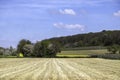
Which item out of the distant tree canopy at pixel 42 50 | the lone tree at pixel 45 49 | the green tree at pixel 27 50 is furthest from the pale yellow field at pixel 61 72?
the green tree at pixel 27 50

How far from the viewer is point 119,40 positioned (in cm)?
19525

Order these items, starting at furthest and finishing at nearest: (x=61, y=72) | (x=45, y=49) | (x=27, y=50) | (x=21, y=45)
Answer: (x=21, y=45), (x=27, y=50), (x=45, y=49), (x=61, y=72)

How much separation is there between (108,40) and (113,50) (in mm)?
55422

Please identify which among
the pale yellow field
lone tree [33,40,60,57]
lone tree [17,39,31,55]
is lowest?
the pale yellow field

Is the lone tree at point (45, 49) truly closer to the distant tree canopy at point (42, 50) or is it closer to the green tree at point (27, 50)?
the distant tree canopy at point (42, 50)

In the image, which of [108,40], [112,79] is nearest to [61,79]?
[112,79]

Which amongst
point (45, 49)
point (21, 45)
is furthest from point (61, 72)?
point (21, 45)

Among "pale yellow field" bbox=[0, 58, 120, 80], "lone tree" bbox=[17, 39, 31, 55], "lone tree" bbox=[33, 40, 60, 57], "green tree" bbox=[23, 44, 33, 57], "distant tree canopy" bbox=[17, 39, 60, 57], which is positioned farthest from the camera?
"lone tree" bbox=[17, 39, 31, 55]

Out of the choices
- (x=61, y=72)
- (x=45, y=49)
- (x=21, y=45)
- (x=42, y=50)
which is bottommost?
(x=61, y=72)

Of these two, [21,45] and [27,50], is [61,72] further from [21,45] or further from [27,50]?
[21,45]

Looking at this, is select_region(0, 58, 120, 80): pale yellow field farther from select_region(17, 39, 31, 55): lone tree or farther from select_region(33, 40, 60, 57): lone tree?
select_region(17, 39, 31, 55): lone tree

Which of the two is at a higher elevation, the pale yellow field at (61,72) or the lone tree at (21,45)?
the lone tree at (21,45)

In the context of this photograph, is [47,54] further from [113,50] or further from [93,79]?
[93,79]

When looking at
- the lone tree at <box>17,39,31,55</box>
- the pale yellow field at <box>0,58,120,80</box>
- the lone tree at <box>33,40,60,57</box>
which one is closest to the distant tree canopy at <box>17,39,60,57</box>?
the lone tree at <box>33,40,60,57</box>
